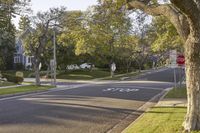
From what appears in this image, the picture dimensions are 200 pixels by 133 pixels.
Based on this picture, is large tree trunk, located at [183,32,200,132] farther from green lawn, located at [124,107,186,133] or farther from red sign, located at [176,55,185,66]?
red sign, located at [176,55,185,66]

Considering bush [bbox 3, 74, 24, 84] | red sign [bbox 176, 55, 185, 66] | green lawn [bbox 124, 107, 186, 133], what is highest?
red sign [bbox 176, 55, 185, 66]

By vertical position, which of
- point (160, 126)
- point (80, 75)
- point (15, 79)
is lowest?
point (160, 126)

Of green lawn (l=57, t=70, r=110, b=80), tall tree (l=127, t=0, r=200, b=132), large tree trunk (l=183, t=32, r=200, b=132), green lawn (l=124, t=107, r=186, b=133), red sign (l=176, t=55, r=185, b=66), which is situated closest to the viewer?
tall tree (l=127, t=0, r=200, b=132)

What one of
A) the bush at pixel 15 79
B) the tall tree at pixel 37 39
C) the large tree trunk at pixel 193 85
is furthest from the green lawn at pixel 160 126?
Result: the bush at pixel 15 79

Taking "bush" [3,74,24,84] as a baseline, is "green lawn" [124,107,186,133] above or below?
below

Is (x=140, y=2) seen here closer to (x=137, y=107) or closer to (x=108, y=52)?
(x=137, y=107)

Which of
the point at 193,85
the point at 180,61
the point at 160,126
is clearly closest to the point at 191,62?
the point at 193,85

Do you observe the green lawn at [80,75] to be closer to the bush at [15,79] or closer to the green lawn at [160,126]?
the bush at [15,79]

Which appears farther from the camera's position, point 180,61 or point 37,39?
point 37,39

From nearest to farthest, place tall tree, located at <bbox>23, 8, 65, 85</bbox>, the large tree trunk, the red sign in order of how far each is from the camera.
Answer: the large tree trunk
the red sign
tall tree, located at <bbox>23, 8, 65, 85</bbox>

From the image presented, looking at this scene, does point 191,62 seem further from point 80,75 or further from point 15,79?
point 80,75

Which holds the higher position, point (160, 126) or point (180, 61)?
point (180, 61)

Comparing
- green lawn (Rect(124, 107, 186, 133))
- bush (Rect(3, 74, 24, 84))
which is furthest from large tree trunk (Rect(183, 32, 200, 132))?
bush (Rect(3, 74, 24, 84))

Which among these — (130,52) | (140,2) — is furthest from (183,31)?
(130,52)
